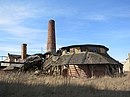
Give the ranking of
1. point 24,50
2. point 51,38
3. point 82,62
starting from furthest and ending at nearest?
point 24,50, point 51,38, point 82,62

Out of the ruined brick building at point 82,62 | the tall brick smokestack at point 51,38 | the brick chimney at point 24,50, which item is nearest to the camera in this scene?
the ruined brick building at point 82,62

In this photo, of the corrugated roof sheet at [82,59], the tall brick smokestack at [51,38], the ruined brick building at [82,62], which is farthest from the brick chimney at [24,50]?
the corrugated roof sheet at [82,59]

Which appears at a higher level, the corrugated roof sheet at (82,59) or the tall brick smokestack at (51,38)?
the tall brick smokestack at (51,38)

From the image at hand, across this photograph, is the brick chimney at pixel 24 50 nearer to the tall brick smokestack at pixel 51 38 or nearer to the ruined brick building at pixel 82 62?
the tall brick smokestack at pixel 51 38

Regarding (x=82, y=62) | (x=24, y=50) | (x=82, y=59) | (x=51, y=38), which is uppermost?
(x=51, y=38)

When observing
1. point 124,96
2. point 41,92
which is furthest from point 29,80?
point 124,96

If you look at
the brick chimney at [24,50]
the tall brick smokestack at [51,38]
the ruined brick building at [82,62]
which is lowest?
the ruined brick building at [82,62]

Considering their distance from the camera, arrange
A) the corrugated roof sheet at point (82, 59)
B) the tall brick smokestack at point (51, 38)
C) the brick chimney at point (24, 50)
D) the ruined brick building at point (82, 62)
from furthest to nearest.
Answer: the brick chimney at point (24, 50), the tall brick smokestack at point (51, 38), the ruined brick building at point (82, 62), the corrugated roof sheet at point (82, 59)

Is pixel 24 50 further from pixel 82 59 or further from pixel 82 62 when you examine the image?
pixel 82 62

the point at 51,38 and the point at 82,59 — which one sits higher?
the point at 51,38

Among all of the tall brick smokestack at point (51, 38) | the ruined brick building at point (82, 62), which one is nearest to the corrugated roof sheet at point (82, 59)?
the ruined brick building at point (82, 62)

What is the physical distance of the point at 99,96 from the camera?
10.7 m

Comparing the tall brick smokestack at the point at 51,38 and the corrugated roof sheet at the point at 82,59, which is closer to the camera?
the corrugated roof sheet at the point at 82,59

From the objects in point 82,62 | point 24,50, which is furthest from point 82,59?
point 24,50
